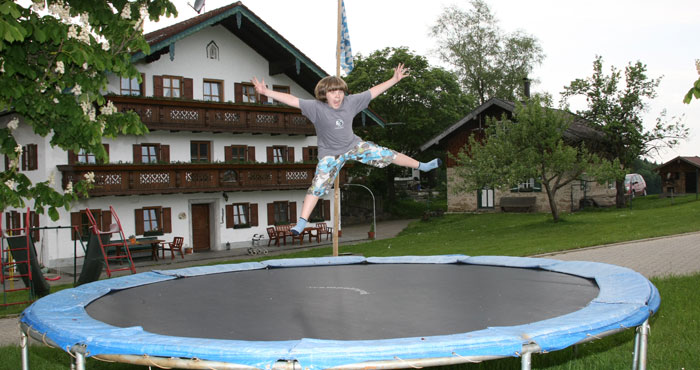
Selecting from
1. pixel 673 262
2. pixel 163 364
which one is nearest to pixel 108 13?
pixel 163 364

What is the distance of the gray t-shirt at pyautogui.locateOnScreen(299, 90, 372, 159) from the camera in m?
4.63

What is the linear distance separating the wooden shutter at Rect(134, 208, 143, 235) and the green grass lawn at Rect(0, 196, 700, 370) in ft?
16.1

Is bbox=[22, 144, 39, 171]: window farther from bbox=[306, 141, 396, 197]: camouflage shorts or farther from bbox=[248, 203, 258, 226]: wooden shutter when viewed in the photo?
bbox=[306, 141, 396, 197]: camouflage shorts

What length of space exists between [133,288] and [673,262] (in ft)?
25.8

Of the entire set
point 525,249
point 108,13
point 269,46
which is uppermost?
point 269,46

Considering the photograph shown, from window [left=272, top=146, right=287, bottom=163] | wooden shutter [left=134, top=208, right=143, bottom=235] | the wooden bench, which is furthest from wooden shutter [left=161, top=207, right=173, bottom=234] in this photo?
the wooden bench

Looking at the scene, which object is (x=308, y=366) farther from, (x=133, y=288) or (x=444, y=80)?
(x=444, y=80)

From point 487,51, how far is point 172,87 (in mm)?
18656

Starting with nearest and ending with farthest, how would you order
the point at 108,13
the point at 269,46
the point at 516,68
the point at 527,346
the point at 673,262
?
the point at 527,346 < the point at 108,13 < the point at 673,262 < the point at 269,46 < the point at 516,68

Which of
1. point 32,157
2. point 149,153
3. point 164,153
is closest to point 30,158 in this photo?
point 32,157

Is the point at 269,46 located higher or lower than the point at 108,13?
higher

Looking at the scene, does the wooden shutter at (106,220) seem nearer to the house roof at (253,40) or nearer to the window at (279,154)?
the house roof at (253,40)

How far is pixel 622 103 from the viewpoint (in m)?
24.0

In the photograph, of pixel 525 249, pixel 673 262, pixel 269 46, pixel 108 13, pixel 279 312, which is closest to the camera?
pixel 279 312
